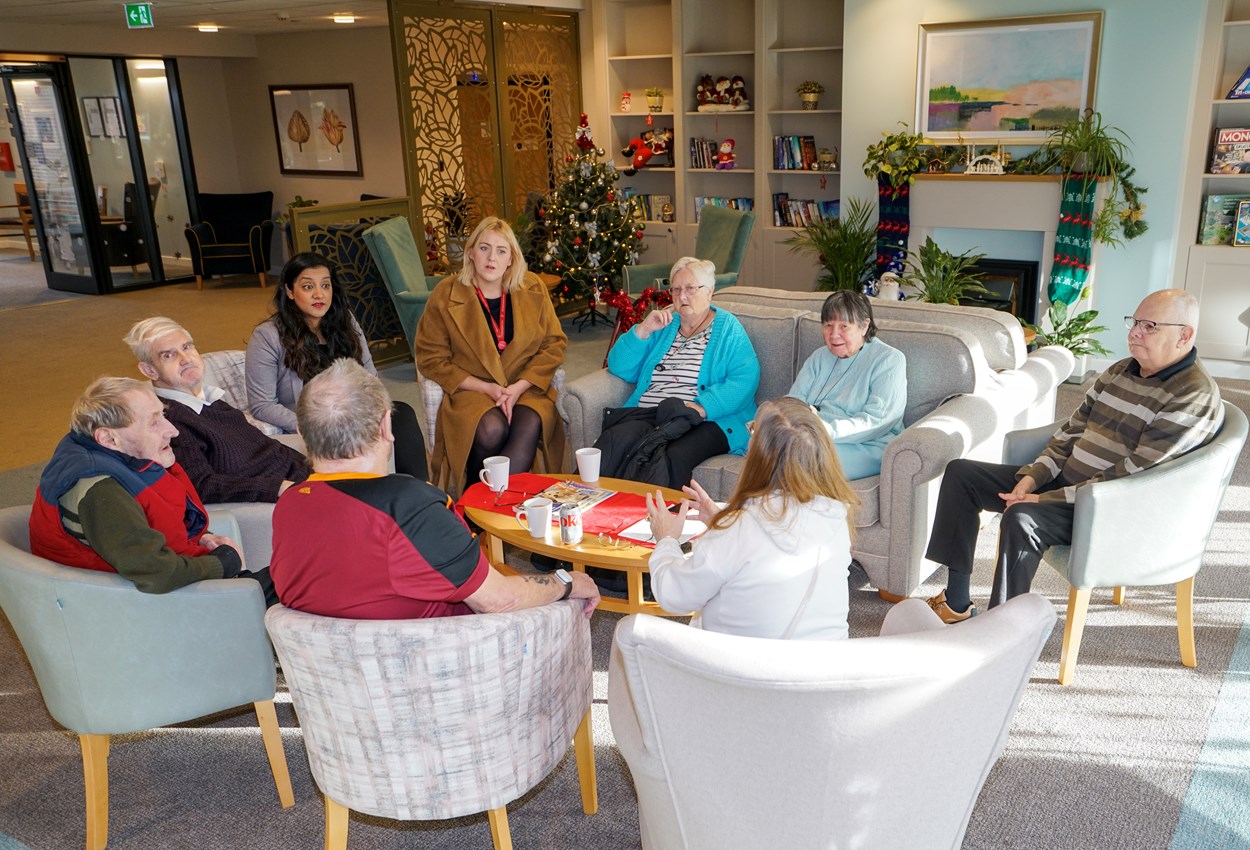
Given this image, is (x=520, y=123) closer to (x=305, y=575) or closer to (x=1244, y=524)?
(x=1244, y=524)

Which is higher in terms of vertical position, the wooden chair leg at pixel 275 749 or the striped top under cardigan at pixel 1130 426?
the striped top under cardigan at pixel 1130 426

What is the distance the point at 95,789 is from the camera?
8.18 feet

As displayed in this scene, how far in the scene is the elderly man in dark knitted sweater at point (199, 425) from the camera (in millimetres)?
3260

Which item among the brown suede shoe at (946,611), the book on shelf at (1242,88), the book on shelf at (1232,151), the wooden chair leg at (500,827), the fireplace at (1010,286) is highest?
the book on shelf at (1242,88)

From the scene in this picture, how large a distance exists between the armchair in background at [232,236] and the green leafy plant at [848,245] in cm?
645

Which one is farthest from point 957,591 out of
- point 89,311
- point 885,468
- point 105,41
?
point 105,41

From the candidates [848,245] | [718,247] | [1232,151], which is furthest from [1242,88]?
[718,247]

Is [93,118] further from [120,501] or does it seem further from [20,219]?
[120,501]

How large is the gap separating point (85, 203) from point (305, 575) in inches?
389

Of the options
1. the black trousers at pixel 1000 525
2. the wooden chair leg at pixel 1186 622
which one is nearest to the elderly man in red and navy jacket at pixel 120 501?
the black trousers at pixel 1000 525

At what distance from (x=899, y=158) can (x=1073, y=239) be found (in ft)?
4.10

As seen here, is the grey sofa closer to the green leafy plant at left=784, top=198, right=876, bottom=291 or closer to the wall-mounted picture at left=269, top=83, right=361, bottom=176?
the green leafy plant at left=784, top=198, right=876, bottom=291

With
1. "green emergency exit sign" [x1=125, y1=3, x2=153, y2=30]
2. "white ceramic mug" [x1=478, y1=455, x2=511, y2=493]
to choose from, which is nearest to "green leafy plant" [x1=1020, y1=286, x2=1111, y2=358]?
"white ceramic mug" [x1=478, y1=455, x2=511, y2=493]

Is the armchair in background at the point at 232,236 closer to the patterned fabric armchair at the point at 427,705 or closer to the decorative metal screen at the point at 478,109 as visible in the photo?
the decorative metal screen at the point at 478,109
